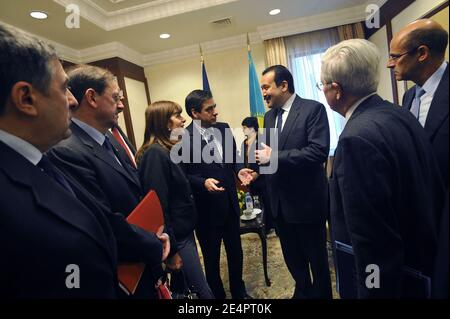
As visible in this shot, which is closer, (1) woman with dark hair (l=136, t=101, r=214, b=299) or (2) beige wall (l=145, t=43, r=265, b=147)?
(1) woman with dark hair (l=136, t=101, r=214, b=299)

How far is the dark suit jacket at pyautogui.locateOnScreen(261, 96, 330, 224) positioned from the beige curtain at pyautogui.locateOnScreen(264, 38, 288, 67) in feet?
8.98

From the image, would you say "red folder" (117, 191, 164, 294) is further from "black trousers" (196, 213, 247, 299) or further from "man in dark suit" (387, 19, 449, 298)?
"man in dark suit" (387, 19, 449, 298)

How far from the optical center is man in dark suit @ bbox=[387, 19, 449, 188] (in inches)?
22.5

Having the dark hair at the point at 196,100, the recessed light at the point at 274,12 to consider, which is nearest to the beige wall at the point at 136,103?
the recessed light at the point at 274,12

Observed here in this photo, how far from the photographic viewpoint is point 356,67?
873 mm

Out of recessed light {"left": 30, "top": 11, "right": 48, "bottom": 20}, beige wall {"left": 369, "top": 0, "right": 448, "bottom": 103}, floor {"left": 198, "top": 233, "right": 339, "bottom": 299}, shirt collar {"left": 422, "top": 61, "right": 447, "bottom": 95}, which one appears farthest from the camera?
recessed light {"left": 30, "top": 11, "right": 48, "bottom": 20}

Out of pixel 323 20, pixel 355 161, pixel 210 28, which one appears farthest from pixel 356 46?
pixel 323 20

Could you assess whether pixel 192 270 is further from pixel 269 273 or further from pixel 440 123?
pixel 440 123

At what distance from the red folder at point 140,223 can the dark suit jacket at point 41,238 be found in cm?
21

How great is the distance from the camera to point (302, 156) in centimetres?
146

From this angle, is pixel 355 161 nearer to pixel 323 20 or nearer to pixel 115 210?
pixel 115 210

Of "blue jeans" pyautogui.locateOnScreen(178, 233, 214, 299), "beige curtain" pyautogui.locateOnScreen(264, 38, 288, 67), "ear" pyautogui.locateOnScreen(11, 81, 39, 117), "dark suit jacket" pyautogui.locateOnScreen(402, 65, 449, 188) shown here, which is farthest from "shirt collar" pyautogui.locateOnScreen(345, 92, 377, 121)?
"beige curtain" pyautogui.locateOnScreen(264, 38, 288, 67)

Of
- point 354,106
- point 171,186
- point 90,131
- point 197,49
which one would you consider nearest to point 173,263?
Answer: point 171,186

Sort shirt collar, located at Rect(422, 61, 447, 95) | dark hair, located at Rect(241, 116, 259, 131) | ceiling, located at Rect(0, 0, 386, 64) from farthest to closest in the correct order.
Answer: dark hair, located at Rect(241, 116, 259, 131), ceiling, located at Rect(0, 0, 386, 64), shirt collar, located at Rect(422, 61, 447, 95)
